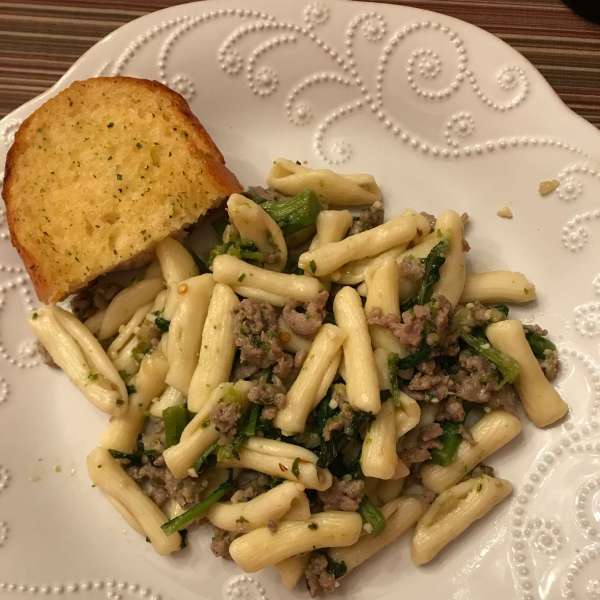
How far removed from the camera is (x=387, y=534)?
6.19ft

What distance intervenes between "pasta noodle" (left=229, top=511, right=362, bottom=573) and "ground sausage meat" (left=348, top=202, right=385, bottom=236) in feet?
3.48

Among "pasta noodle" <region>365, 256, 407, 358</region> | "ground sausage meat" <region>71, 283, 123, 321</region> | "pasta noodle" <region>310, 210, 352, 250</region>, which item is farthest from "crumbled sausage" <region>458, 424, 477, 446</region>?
"ground sausage meat" <region>71, 283, 123, 321</region>

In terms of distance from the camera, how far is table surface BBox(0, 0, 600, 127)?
2.38m

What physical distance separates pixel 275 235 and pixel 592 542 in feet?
5.16

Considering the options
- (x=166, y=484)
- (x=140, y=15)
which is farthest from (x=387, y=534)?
(x=140, y=15)

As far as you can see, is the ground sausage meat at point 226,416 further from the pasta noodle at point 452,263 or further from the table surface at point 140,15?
the table surface at point 140,15

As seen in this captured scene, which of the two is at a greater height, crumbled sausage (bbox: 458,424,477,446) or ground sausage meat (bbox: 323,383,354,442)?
ground sausage meat (bbox: 323,383,354,442)

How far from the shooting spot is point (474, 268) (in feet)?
7.06

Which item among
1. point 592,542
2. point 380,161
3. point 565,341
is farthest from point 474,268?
point 592,542

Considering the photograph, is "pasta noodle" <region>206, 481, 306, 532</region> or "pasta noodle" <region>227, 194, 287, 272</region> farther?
"pasta noodle" <region>227, 194, 287, 272</region>

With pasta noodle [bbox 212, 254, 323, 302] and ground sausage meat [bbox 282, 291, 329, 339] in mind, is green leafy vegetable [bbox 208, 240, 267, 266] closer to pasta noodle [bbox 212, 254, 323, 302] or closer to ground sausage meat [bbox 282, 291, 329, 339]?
pasta noodle [bbox 212, 254, 323, 302]

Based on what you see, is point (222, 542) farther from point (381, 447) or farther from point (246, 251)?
point (246, 251)

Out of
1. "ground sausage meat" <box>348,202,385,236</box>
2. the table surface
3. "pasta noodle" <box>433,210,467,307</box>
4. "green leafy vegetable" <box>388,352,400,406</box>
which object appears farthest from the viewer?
the table surface

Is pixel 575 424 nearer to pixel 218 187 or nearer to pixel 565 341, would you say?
pixel 565 341
